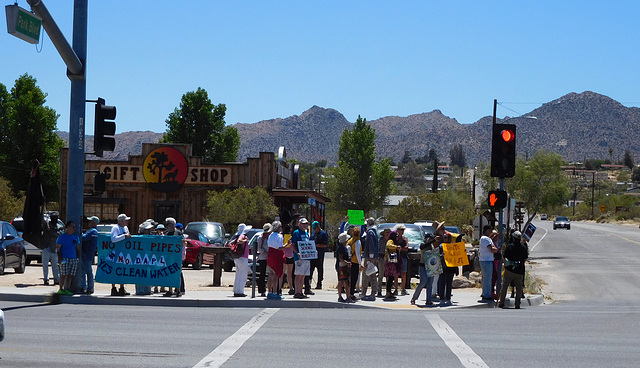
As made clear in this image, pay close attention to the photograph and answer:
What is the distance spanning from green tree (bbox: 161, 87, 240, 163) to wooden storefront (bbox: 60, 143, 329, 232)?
25671mm

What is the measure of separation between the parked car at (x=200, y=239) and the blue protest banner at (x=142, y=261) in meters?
7.36

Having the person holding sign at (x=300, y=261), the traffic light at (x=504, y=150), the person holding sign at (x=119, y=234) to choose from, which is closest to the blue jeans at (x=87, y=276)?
the person holding sign at (x=119, y=234)

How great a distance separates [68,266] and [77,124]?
3233 millimetres

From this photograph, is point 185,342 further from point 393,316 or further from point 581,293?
point 581,293

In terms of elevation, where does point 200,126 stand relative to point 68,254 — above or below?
above

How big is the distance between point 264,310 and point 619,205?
120 m

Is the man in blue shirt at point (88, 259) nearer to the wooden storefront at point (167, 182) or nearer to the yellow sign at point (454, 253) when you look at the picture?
the yellow sign at point (454, 253)

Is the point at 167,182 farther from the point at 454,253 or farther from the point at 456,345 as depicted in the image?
the point at 456,345

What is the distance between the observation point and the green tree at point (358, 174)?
63.2 m

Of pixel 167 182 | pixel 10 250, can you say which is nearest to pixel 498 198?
pixel 10 250

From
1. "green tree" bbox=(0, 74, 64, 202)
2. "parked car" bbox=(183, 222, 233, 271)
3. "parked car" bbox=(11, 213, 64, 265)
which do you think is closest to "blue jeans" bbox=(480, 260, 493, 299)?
"parked car" bbox=(183, 222, 233, 271)

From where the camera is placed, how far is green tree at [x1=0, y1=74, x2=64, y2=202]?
5494 cm

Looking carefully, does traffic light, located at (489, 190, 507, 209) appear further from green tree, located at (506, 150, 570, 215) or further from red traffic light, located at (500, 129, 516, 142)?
green tree, located at (506, 150, 570, 215)

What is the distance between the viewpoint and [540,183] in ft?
163
